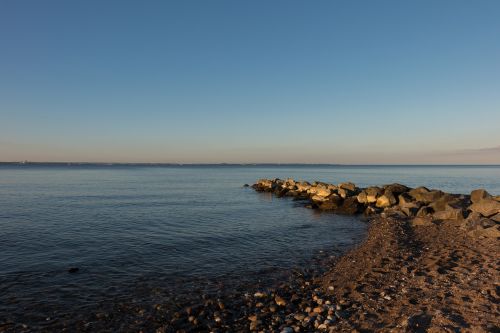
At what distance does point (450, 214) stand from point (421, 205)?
4695 millimetres

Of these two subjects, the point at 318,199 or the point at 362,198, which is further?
the point at 318,199

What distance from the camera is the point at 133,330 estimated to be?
8.55 metres

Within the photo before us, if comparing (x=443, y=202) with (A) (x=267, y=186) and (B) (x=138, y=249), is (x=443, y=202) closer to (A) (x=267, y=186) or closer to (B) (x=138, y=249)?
(B) (x=138, y=249)

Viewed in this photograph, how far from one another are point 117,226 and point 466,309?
2024 centimetres

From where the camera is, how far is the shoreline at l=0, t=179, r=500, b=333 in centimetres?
809

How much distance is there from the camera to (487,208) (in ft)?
69.8

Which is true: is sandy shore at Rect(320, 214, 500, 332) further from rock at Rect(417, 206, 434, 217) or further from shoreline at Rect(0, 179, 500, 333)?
rock at Rect(417, 206, 434, 217)

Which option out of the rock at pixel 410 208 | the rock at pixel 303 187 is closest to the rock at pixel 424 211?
the rock at pixel 410 208

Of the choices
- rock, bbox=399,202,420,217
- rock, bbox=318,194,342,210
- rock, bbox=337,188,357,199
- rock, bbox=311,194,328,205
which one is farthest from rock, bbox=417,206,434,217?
rock, bbox=311,194,328,205

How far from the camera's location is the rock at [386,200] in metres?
29.4

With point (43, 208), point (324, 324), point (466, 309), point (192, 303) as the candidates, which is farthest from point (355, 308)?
point (43, 208)

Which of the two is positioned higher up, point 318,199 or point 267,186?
point 318,199

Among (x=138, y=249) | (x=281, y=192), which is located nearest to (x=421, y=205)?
(x=138, y=249)

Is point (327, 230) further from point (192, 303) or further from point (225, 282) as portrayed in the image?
point (192, 303)
